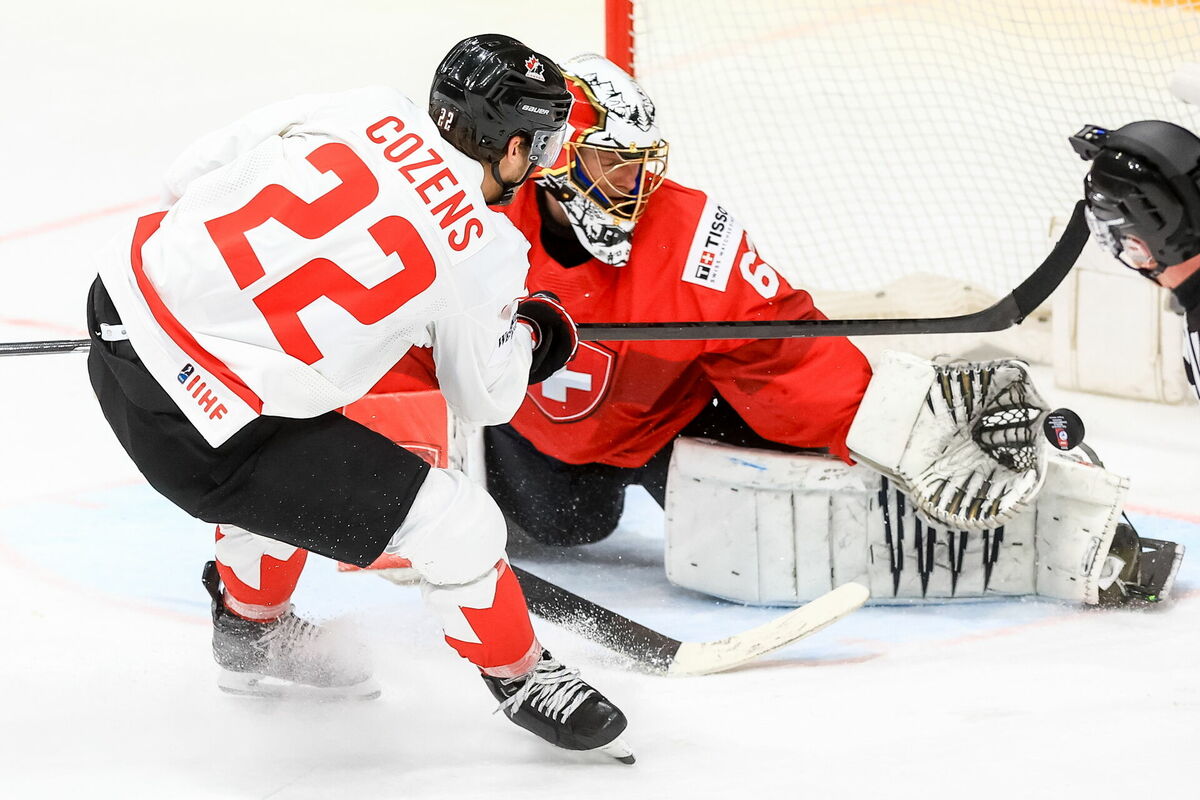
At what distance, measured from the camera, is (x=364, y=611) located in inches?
99.7

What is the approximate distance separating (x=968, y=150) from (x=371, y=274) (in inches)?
142

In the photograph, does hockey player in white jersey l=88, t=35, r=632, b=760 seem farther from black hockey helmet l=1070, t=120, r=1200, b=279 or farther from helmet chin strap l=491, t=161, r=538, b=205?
black hockey helmet l=1070, t=120, r=1200, b=279

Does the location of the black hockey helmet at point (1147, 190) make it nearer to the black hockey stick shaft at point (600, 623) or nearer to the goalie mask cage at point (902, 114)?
the black hockey stick shaft at point (600, 623)

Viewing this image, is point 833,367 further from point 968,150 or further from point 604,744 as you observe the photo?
point 968,150

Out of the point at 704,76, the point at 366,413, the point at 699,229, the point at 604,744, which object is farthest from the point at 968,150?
the point at 604,744

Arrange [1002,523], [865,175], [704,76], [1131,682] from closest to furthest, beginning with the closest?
[1131,682] → [1002,523] → [865,175] → [704,76]

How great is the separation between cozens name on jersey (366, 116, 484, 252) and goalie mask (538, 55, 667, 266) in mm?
748

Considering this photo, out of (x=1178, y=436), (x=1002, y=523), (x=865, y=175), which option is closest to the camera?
(x=1002, y=523)

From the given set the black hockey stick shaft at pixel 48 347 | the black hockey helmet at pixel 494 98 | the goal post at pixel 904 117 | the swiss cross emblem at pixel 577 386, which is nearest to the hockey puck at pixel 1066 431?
the swiss cross emblem at pixel 577 386

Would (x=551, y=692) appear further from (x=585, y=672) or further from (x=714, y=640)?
(x=714, y=640)

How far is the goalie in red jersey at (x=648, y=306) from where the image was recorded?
8.03ft

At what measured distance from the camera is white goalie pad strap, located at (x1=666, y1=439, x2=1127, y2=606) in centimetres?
248

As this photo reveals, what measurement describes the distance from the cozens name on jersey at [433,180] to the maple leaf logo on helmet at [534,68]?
182 mm

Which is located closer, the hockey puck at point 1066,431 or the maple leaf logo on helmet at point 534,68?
the maple leaf logo on helmet at point 534,68
